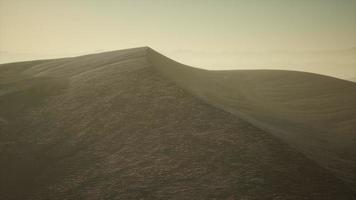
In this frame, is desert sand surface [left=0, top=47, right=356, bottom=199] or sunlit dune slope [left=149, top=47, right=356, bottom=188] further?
sunlit dune slope [left=149, top=47, right=356, bottom=188]

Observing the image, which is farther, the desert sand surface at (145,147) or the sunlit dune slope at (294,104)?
the sunlit dune slope at (294,104)

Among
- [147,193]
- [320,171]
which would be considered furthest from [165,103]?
[320,171]

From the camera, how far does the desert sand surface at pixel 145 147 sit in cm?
1235

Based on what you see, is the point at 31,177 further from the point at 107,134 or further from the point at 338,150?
the point at 338,150

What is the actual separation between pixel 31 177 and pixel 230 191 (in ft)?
30.6

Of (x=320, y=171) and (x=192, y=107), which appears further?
(x=192, y=107)

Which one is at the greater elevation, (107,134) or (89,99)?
(89,99)

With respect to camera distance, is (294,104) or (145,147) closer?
(145,147)

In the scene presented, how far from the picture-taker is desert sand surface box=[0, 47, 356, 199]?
1235 centimetres

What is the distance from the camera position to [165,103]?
19406mm

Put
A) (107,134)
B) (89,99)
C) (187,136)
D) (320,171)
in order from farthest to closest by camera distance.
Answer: (89,99) → (107,134) → (187,136) → (320,171)

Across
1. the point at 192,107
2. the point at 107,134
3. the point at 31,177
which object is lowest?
the point at 31,177

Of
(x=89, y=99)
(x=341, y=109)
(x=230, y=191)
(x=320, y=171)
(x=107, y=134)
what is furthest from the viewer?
(x=341, y=109)

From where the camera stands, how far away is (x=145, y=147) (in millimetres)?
15281
